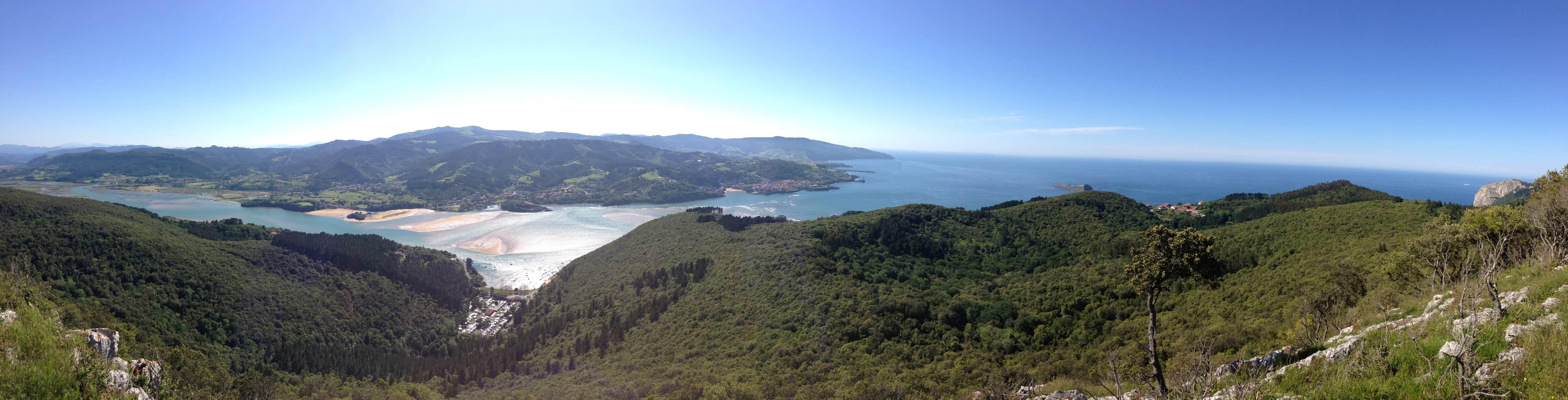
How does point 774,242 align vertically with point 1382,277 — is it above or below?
below

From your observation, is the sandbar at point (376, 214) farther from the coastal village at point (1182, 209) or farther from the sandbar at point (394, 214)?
the coastal village at point (1182, 209)

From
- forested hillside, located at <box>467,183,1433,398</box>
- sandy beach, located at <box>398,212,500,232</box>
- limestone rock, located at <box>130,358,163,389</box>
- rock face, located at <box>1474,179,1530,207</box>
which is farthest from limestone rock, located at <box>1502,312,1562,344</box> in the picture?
sandy beach, located at <box>398,212,500,232</box>

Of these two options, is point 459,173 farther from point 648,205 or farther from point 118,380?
point 118,380

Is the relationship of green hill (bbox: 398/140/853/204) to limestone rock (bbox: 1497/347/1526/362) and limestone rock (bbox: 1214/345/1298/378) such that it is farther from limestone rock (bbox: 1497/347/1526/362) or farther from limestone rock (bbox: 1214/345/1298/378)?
limestone rock (bbox: 1497/347/1526/362)

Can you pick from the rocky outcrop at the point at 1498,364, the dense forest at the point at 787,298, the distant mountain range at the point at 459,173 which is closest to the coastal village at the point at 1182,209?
the dense forest at the point at 787,298

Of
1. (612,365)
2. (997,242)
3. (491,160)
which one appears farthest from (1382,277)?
(491,160)

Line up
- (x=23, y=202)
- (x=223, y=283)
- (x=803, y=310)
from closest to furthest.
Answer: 1. (x=803, y=310)
2. (x=223, y=283)
3. (x=23, y=202)

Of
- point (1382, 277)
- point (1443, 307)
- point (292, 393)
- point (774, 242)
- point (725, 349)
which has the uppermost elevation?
point (1443, 307)

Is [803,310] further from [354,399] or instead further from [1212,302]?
[354,399]
